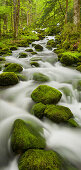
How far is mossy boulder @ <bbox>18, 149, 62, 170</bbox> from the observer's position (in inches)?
70.3

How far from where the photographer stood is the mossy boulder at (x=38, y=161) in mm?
1786

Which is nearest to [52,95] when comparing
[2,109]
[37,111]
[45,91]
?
[45,91]

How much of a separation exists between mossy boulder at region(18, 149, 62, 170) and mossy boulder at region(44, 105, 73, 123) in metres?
0.96

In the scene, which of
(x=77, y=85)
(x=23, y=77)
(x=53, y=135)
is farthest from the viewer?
(x=23, y=77)

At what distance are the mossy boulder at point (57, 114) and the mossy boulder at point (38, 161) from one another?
0.96m

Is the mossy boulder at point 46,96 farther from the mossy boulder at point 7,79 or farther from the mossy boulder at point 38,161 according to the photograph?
the mossy boulder at point 38,161

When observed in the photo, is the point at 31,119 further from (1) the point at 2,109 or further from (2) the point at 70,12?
(2) the point at 70,12

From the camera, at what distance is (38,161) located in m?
1.83

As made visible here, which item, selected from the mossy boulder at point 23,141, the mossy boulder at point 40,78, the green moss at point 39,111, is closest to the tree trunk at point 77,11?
the mossy boulder at point 40,78

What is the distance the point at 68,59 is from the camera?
24.6 ft

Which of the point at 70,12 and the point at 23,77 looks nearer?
the point at 23,77

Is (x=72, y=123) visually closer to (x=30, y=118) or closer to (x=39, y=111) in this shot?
(x=39, y=111)

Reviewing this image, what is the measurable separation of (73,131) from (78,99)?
1.54 m

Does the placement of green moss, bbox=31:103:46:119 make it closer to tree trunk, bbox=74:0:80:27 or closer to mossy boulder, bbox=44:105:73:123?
mossy boulder, bbox=44:105:73:123
